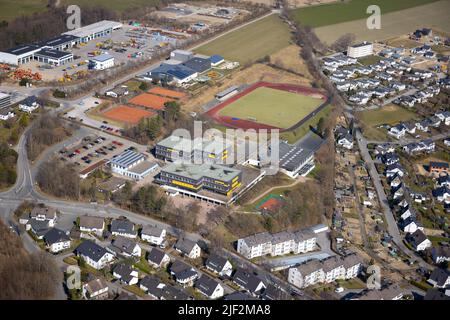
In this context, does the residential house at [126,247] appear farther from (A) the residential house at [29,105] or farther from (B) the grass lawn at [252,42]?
(B) the grass lawn at [252,42]

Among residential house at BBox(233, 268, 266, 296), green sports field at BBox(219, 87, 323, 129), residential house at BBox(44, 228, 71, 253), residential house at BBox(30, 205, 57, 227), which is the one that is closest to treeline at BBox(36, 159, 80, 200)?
residential house at BBox(30, 205, 57, 227)

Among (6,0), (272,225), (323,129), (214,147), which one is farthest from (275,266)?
(6,0)

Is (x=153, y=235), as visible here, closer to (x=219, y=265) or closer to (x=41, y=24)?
(x=219, y=265)

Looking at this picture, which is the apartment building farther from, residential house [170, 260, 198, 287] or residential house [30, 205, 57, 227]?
residential house [30, 205, 57, 227]

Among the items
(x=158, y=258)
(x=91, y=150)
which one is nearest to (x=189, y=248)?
(x=158, y=258)

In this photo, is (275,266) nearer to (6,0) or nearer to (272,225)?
(272,225)

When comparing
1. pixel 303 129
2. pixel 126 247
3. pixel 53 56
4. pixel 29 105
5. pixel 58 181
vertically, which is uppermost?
pixel 53 56
